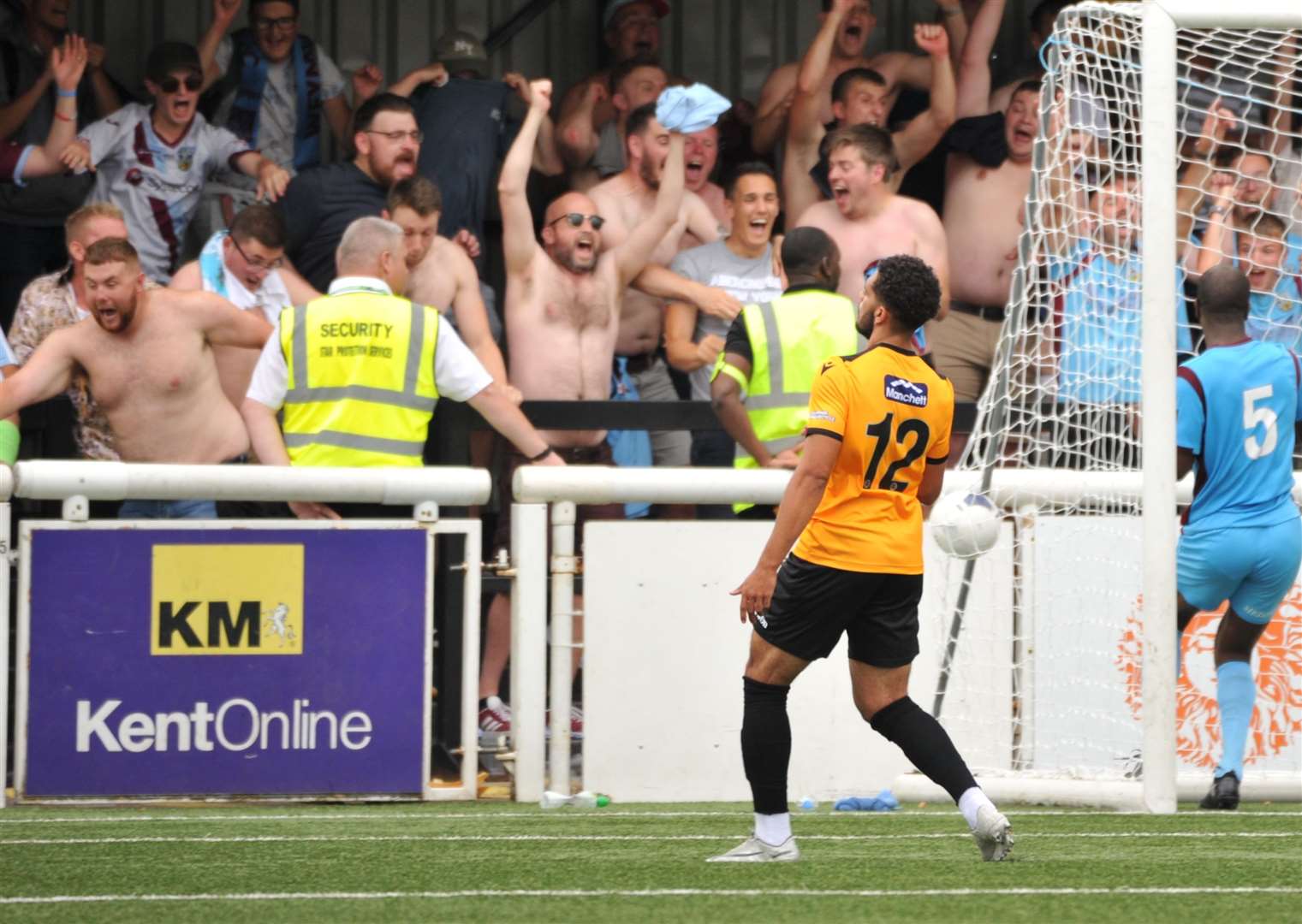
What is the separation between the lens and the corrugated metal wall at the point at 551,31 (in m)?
11.6

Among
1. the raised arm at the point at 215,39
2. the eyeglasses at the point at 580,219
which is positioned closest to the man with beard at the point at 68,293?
the raised arm at the point at 215,39

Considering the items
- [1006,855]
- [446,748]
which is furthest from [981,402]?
[1006,855]

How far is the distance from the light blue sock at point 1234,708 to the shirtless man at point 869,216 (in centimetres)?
275

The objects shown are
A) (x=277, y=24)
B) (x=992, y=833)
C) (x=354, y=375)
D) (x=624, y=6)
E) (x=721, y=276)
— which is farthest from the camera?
(x=624, y=6)

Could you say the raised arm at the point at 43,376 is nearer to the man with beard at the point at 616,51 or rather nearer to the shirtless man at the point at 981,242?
the man with beard at the point at 616,51

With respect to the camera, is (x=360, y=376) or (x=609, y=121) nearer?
(x=360, y=376)

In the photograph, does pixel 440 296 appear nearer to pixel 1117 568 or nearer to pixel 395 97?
pixel 395 97

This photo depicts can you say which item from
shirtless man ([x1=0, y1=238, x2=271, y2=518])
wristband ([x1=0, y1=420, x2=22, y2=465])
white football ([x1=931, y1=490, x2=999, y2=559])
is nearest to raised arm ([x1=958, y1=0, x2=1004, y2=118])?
white football ([x1=931, y1=490, x2=999, y2=559])

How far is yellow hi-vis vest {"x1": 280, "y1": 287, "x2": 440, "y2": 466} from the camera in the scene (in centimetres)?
823

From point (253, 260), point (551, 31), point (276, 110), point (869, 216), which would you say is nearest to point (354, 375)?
point (253, 260)

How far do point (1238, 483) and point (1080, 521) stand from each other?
2.38 ft

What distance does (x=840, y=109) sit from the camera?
1068cm

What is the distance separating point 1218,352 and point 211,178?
490cm

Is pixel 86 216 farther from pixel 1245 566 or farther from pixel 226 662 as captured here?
pixel 1245 566
